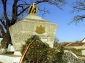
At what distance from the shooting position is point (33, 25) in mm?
12508

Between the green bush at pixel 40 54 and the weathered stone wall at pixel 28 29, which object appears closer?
the green bush at pixel 40 54

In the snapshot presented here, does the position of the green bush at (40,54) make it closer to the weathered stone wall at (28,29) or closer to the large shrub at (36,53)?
the large shrub at (36,53)

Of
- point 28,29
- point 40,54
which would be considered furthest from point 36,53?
point 28,29

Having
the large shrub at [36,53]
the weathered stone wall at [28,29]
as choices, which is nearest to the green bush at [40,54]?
the large shrub at [36,53]

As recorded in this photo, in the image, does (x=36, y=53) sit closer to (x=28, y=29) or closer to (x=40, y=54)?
(x=40, y=54)

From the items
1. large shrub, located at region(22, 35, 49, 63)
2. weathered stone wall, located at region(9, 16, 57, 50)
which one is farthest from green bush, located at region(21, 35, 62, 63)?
weathered stone wall, located at region(9, 16, 57, 50)

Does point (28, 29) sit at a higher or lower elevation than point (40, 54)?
lower

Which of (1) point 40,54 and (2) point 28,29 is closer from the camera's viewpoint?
(1) point 40,54

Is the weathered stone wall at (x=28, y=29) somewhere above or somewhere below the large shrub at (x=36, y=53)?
below

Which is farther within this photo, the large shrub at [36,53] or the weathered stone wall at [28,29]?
the weathered stone wall at [28,29]

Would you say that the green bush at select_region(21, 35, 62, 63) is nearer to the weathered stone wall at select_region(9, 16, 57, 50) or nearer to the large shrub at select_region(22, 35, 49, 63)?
the large shrub at select_region(22, 35, 49, 63)

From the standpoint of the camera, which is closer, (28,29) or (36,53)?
(36,53)

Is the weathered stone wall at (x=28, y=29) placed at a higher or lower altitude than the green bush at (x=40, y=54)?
lower

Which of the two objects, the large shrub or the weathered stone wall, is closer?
the large shrub
